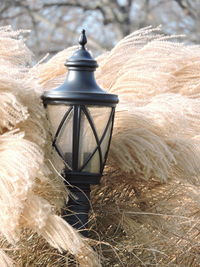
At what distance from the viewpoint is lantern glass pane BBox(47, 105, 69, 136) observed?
253 cm

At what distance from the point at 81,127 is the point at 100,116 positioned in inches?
2.6

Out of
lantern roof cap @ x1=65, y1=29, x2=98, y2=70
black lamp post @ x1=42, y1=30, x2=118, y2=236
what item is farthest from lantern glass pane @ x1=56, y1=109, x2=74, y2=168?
lantern roof cap @ x1=65, y1=29, x2=98, y2=70

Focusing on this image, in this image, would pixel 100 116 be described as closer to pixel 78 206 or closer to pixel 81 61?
pixel 81 61

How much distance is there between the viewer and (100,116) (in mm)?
2545

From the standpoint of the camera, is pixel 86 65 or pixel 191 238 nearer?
pixel 86 65

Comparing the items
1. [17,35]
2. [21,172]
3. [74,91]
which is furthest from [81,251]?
[17,35]

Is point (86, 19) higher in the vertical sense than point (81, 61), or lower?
lower

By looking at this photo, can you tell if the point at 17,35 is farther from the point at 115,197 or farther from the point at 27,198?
the point at 27,198

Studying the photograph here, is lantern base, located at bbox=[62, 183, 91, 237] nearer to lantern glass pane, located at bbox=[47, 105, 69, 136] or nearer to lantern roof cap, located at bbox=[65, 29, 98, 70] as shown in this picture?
lantern glass pane, located at bbox=[47, 105, 69, 136]

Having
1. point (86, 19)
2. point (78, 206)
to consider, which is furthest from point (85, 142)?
point (86, 19)

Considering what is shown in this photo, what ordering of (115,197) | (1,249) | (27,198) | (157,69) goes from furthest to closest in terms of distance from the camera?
(157,69) < (115,197) < (1,249) < (27,198)

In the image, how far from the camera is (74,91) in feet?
8.27

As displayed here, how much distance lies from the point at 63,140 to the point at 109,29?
15.7 metres

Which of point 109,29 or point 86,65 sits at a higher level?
point 86,65
